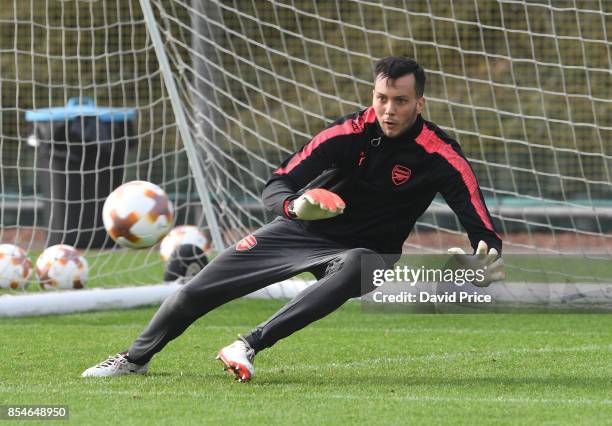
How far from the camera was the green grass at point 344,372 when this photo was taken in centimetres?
452

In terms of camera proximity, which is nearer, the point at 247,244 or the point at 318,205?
the point at 318,205

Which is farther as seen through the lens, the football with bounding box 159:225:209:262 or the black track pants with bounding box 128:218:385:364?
the football with bounding box 159:225:209:262

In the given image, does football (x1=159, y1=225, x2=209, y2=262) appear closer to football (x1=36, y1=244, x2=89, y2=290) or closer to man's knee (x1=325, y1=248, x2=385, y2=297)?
football (x1=36, y1=244, x2=89, y2=290)

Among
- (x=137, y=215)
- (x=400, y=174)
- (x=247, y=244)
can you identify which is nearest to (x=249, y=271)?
(x=247, y=244)

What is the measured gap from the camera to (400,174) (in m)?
5.39

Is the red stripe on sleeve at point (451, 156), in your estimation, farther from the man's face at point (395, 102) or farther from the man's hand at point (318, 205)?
the man's hand at point (318, 205)

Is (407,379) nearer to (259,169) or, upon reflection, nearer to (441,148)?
(441,148)

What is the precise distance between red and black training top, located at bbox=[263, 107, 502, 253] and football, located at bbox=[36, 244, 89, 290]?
4.16 metres

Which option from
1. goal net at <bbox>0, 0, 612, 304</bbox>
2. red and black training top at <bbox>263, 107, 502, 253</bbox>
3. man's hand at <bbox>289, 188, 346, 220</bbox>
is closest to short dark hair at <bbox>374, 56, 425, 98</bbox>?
red and black training top at <bbox>263, 107, 502, 253</bbox>

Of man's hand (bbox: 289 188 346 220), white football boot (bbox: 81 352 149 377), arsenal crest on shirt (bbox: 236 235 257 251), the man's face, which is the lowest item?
white football boot (bbox: 81 352 149 377)

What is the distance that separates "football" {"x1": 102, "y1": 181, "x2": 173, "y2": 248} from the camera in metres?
8.29

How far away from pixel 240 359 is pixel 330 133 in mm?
1102

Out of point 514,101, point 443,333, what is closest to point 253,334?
point 443,333

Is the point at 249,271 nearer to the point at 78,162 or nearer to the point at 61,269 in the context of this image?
the point at 61,269
